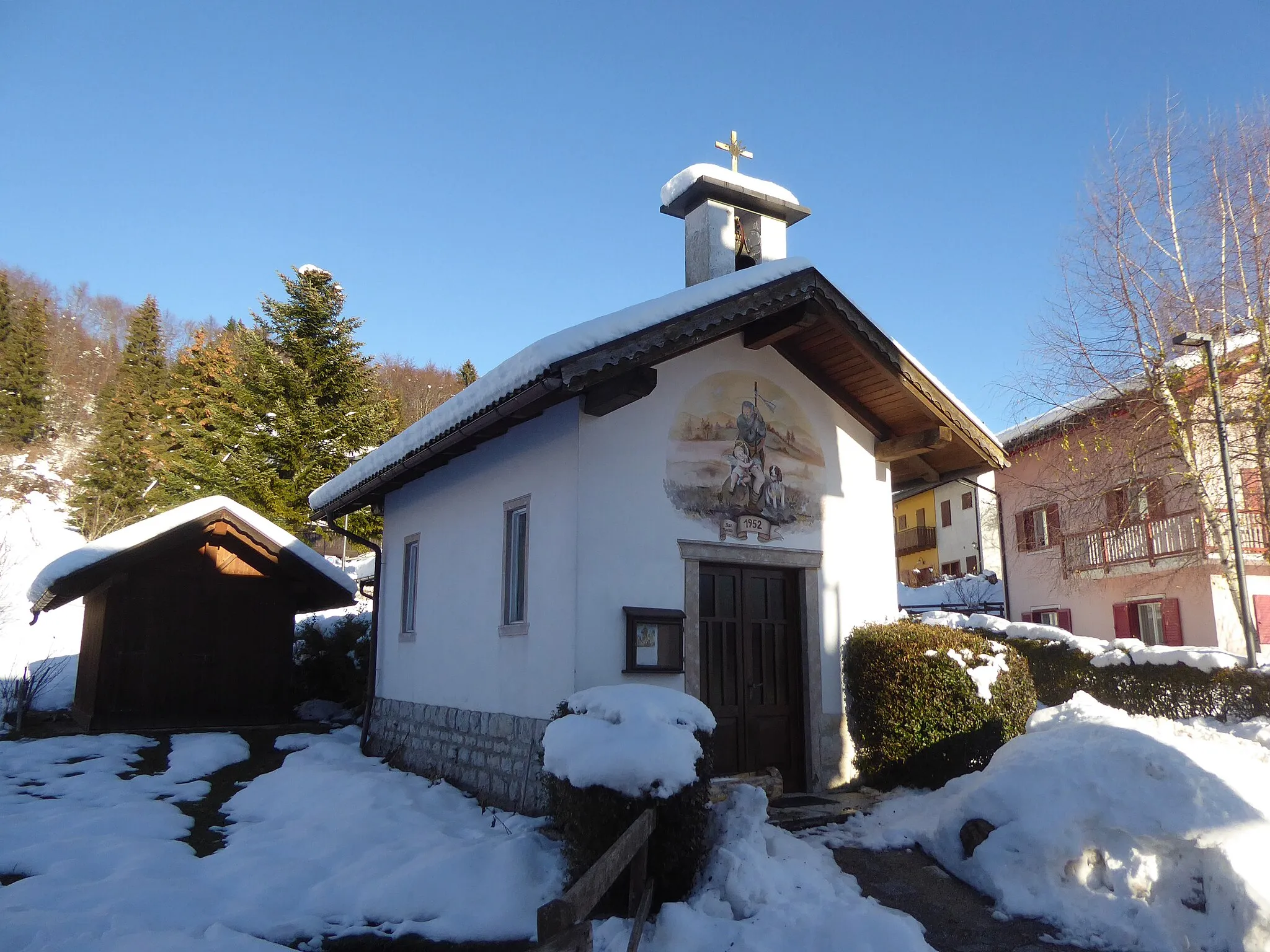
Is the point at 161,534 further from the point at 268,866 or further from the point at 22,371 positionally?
the point at 22,371

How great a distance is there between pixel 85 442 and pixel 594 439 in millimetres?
44641

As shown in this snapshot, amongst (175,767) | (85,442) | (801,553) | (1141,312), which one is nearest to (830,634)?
(801,553)

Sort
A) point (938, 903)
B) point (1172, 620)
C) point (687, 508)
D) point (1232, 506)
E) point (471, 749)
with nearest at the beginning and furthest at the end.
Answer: point (938, 903) → point (687, 508) → point (471, 749) → point (1232, 506) → point (1172, 620)

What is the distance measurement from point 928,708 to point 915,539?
36.8 metres

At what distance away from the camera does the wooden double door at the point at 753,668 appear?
8336mm

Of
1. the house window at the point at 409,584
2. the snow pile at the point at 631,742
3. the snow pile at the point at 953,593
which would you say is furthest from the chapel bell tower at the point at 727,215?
the snow pile at the point at 953,593

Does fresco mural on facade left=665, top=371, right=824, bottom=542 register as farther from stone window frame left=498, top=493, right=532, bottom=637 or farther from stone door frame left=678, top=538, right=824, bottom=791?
stone window frame left=498, top=493, right=532, bottom=637

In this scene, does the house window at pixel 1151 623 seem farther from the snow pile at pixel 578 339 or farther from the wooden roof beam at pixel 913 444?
the snow pile at pixel 578 339

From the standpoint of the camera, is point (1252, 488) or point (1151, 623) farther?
point (1151, 623)

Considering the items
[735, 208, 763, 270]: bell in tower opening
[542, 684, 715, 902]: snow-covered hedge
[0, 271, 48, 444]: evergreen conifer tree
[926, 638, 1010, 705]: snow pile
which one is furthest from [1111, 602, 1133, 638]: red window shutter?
[0, 271, 48, 444]: evergreen conifer tree

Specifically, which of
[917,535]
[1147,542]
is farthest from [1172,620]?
[917,535]

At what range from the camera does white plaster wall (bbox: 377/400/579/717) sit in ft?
25.5

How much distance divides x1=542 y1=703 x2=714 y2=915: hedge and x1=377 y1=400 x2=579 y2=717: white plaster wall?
2.02m

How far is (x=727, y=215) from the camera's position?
1080 cm
